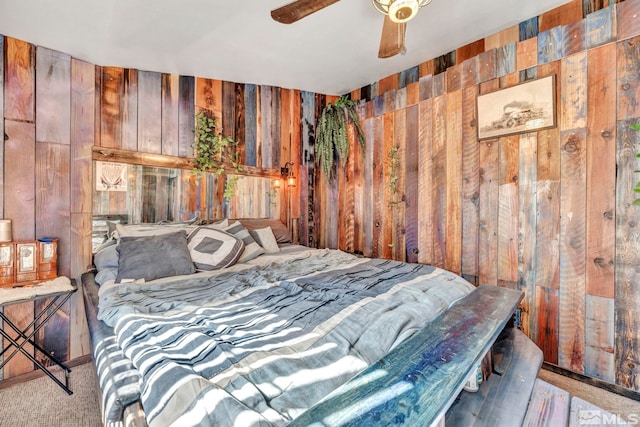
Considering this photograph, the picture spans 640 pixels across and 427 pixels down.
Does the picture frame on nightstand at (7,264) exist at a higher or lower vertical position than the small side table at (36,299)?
higher

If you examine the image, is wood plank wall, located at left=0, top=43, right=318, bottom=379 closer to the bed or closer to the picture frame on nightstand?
the picture frame on nightstand

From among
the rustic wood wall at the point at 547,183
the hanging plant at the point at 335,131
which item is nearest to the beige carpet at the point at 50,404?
the rustic wood wall at the point at 547,183

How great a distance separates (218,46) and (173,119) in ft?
2.62

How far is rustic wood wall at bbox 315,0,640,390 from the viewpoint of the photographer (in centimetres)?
179

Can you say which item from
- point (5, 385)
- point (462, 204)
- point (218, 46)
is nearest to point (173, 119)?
point (218, 46)

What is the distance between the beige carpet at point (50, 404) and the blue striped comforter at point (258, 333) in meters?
0.84

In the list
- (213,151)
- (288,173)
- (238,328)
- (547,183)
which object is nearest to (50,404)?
(238,328)

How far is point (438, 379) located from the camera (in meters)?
0.64

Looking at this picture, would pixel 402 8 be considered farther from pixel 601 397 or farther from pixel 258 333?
pixel 601 397

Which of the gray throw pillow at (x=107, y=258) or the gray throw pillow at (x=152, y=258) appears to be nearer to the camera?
the gray throw pillow at (x=152, y=258)

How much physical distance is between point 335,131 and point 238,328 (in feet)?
9.28

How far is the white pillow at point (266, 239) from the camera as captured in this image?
2588 mm

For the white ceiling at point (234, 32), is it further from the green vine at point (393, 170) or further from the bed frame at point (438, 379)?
the bed frame at point (438, 379)

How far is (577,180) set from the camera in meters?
1.94
